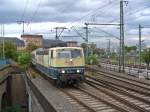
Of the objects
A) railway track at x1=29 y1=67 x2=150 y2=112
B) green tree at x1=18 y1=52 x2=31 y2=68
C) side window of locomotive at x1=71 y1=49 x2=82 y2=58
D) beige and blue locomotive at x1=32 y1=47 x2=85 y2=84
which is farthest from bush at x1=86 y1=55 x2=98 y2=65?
railway track at x1=29 y1=67 x2=150 y2=112

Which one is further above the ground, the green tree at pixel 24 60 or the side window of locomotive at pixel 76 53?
the side window of locomotive at pixel 76 53

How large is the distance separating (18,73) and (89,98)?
29.0 meters

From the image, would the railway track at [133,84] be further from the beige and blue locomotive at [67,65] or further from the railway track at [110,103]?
the beige and blue locomotive at [67,65]

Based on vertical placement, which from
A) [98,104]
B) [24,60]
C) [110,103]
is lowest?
[98,104]

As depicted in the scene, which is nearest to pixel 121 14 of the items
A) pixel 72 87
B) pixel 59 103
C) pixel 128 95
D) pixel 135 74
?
pixel 135 74

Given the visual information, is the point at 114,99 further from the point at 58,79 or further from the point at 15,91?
the point at 15,91

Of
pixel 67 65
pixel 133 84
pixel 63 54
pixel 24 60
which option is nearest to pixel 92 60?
pixel 24 60

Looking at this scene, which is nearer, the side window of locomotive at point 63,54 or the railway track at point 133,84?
the railway track at point 133,84

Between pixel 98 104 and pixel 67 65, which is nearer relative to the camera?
pixel 98 104

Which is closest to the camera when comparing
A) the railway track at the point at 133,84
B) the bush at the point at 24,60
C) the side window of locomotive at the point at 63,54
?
the railway track at the point at 133,84

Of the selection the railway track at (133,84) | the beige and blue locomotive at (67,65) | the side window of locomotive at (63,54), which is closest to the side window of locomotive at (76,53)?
the beige and blue locomotive at (67,65)

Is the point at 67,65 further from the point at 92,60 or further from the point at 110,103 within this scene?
the point at 92,60

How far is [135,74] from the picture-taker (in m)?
40.5

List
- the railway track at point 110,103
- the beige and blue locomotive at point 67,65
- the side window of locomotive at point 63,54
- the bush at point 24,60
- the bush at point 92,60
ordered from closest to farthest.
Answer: the railway track at point 110,103 < the beige and blue locomotive at point 67,65 < the side window of locomotive at point 63,54 < the bush at point 92,60 < the bush at point 24,60
